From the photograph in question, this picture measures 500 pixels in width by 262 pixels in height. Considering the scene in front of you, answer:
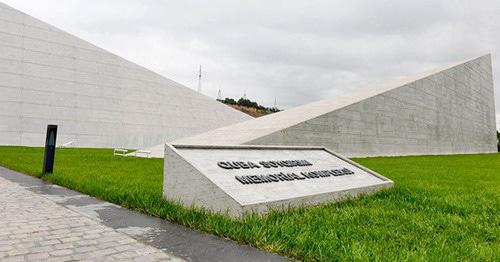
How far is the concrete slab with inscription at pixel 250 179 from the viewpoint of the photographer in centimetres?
468

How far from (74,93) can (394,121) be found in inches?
924

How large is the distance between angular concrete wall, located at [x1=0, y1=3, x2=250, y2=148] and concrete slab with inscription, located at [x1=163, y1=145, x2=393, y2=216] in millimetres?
24518

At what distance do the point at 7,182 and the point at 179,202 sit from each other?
15.6 feet

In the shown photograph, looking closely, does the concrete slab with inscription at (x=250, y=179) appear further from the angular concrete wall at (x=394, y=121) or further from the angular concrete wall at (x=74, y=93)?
the angular concrete wall at (x=74, y=93)

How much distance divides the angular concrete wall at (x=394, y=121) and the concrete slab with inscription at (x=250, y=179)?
8147 millimetres

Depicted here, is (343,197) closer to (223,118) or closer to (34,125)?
(34,125)

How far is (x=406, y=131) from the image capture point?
2425cm

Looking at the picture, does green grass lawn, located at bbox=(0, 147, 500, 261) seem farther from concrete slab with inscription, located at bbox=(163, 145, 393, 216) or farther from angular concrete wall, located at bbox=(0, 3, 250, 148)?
angular concrete wall, located at bbox=(0, 3, 250, 148)

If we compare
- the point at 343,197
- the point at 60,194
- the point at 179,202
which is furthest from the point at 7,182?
the point at 343,197

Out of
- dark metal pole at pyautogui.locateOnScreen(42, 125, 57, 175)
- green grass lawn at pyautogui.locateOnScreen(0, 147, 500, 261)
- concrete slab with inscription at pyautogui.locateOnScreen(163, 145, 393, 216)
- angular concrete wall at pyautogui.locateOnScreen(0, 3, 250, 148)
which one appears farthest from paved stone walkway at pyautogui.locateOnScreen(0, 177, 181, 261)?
angular concrete wall at pyautogui.locateOnScreen(0, 3, 250, 148)

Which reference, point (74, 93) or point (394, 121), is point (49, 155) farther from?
point (74, 93)

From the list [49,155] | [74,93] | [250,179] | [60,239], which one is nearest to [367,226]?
[250,179]

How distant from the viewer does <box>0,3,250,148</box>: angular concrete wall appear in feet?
84.1

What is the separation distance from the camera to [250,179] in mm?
5234
